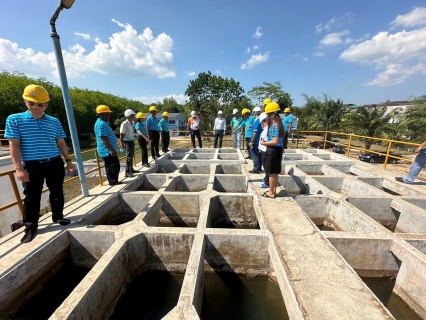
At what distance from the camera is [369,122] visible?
1623cm

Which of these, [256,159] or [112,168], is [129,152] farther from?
[256,159]

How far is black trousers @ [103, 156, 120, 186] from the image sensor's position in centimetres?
501

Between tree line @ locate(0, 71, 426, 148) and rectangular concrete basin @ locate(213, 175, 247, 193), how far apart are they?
592 inches

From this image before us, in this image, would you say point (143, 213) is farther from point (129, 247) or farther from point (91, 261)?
point (91, 261)

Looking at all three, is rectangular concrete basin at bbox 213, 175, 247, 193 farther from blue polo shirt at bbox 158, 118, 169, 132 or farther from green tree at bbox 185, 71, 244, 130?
green tree at bbox 185, 71, 244, 130

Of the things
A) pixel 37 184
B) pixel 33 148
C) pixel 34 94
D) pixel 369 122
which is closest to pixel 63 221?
pixel 37 184

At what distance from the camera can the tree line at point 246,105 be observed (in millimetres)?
15134

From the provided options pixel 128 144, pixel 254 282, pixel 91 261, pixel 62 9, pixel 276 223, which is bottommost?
pixel 254 282

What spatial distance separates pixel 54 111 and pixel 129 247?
111 ft

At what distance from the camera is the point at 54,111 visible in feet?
92.6

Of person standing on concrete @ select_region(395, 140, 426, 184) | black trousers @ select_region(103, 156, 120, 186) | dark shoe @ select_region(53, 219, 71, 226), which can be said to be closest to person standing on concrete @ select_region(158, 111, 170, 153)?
black trousers @ select_region(103, 156, 120, 186)

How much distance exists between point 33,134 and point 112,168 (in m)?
2.43

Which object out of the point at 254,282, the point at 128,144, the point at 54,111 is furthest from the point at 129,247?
the point at 54,111

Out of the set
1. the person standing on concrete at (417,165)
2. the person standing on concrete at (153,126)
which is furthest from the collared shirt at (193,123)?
the person standing on concrete at (417,165)
